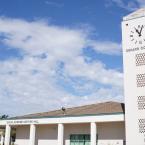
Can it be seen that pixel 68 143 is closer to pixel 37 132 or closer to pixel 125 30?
pixel 37 132

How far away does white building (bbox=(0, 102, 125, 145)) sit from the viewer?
37.5 metres

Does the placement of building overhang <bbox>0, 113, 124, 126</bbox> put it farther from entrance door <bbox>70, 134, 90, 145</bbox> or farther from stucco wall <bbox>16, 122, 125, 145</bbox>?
entrance door <bbox>70, 134, 90, 145</bbox>

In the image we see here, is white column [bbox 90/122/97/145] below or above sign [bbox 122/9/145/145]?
below

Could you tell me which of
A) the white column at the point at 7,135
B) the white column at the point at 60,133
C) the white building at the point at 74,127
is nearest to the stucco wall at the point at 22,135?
the white building at the point at 74,127

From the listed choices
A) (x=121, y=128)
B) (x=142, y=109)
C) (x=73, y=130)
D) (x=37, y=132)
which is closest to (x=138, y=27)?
(x=142, y=109)

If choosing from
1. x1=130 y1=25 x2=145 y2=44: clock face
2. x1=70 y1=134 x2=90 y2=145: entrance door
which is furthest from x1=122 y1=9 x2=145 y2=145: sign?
x1=70 y1=134 x2=90 y2=145: entrance door

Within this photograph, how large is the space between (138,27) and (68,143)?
1582cm

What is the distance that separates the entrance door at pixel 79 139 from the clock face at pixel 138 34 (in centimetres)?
1223

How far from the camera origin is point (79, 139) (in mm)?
41188

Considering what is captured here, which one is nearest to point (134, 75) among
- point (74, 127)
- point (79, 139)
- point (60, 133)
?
point (74, 127)

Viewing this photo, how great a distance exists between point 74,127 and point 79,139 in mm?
1576

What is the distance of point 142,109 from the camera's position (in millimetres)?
34844

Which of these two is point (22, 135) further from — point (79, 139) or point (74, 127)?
point (79, 139)

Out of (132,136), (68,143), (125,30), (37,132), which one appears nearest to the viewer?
(132,136)
